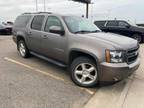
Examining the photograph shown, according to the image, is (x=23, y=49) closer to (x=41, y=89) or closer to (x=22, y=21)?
(x=22, y=21)

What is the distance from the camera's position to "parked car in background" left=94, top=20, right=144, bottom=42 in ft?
50.1

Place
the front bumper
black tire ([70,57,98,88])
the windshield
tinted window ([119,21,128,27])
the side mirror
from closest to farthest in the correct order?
the front bumper → black tire ([70,57,98,88]) → the side mirror → the windshield → tinted window ([119,21,128,27])

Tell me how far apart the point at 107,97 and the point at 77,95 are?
0.69 m

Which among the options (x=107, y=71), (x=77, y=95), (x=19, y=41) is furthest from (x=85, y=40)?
(x=19, y=41)

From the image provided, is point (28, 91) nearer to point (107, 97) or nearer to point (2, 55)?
point (107, 97)

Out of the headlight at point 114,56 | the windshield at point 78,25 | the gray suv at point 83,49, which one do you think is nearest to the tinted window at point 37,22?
the gray suv at point 83,49

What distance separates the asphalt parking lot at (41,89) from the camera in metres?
4.42

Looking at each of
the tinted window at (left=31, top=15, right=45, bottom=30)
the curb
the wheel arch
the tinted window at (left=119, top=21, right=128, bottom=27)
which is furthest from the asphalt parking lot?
the tinted window at (left=119, top=21, right=128, bottom=27)

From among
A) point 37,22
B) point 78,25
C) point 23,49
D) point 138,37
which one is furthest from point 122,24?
point 78,25

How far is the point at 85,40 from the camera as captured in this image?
5.33m

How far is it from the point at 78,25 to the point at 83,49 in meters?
1.23

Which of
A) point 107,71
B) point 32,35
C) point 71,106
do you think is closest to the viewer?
point 71,106

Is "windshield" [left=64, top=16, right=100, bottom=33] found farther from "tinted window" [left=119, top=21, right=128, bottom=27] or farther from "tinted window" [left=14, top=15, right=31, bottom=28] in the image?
"tinted window" [left=119, top=21, right=128, bottom=27]

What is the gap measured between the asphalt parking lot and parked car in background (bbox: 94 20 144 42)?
8.48m
